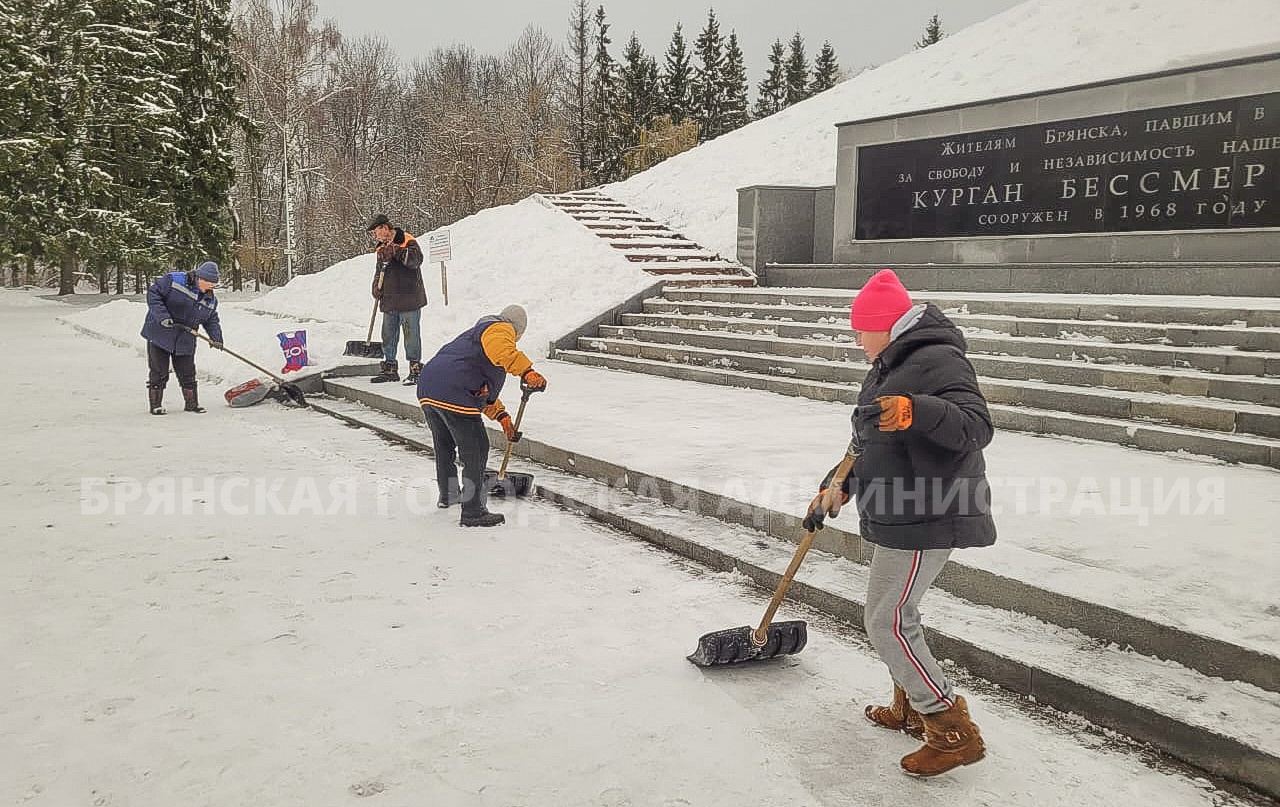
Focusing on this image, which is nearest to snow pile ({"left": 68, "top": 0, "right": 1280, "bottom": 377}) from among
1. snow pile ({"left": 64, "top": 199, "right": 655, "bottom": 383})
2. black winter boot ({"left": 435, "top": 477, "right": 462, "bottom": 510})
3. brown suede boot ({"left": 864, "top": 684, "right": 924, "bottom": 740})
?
snow pile ({"left": 64, "top": 199, "right": 655, "bottom": 383})

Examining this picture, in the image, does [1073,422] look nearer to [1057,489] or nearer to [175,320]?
[1057,489]

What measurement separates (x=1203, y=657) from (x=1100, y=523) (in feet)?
4.76

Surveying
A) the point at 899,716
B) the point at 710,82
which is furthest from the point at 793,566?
the point at 710,82

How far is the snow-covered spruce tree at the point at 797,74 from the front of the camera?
58531mm

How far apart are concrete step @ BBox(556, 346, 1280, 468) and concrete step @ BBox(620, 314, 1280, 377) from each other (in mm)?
636

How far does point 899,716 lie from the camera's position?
300cm

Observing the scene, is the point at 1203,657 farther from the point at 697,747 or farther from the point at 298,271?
the point at 298,271

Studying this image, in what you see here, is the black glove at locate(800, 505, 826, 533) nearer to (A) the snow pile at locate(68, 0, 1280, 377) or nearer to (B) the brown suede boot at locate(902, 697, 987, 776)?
(B) the brown suede boot at locate(902, 697, 987, 776)

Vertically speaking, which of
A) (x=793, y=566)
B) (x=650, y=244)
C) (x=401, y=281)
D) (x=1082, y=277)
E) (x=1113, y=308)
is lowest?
(x=793, y=566)

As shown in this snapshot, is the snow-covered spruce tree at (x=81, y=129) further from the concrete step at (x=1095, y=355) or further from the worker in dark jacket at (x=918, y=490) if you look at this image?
the worker in dark jacket at (x=918, y=490)

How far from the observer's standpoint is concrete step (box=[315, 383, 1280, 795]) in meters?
2.73

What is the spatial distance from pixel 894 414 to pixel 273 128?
38932mm

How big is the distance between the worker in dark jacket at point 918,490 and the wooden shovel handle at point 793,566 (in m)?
0.08

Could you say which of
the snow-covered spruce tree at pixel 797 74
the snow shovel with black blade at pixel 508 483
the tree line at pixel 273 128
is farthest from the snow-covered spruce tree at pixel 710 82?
the snow shovel with black blade at pixel 508 483
